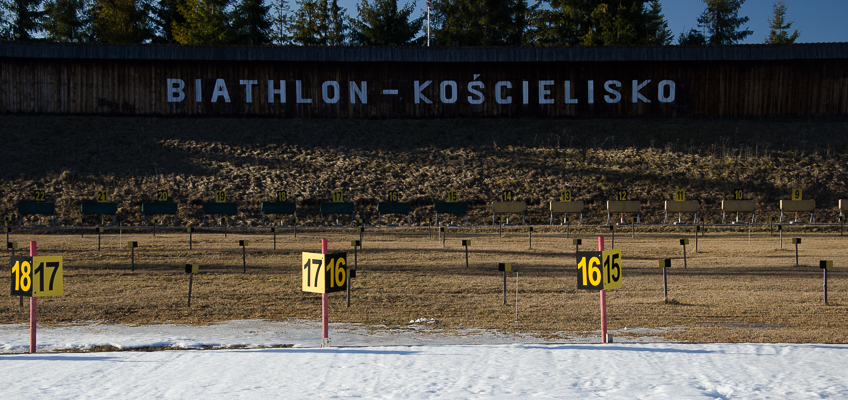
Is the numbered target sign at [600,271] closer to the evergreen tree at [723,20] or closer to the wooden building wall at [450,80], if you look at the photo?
the wooden building wall at [450,80]

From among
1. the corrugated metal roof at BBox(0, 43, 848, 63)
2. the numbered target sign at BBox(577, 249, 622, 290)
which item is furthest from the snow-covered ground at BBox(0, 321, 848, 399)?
the corrugated metal roof at BBox(0, 43, 848, 63)

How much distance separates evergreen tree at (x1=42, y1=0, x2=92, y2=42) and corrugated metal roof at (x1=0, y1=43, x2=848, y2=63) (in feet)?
62.2

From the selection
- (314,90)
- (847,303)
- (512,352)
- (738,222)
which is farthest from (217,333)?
(314,90)

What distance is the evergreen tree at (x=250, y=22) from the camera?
168ft

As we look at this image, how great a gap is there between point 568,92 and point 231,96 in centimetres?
1952

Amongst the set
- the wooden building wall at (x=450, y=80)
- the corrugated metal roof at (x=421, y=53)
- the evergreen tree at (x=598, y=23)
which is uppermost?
the evergreen tree at (x=598, y=23)

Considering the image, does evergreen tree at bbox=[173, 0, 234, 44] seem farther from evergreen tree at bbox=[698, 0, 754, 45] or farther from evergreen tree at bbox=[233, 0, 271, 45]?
evergreen tree at bbox=[698, 0, 754, 45]

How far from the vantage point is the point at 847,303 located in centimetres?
1210

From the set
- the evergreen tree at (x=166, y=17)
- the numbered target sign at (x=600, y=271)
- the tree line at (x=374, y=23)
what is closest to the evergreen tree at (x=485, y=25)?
the tree line at (x=374, y=23)

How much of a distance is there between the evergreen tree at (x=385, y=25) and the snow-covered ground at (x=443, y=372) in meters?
47.4

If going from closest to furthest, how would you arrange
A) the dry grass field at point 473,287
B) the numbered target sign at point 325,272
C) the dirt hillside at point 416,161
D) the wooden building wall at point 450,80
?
the numbered target sign at point 325,272 < the dry grass field at point 473,287 < the dirt hillside at point 416,161 < the wooden building wall at point 450,80

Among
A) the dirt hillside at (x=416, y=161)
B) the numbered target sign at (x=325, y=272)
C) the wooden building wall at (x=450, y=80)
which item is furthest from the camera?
the wooden building wall at (x=450, y=80)

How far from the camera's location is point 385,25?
177ft

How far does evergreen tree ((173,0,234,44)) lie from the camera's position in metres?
49.4
